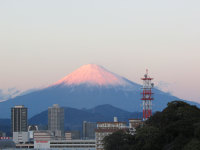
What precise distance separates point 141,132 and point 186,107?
877 cm

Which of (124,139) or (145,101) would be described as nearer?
(124,139)

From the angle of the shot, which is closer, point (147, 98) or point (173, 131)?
point (173, 131)

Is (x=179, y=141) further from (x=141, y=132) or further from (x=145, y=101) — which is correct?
(x=145, y=101)

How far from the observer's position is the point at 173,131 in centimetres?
8762

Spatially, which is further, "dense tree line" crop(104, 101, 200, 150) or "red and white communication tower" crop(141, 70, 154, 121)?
"red and white communication tower" crop(141, 70, 154, 121)

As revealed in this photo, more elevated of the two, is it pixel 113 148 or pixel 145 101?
pixel 145 101

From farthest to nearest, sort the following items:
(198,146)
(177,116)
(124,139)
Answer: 1. (124,139)
2. (177,116)
3. (198,146)

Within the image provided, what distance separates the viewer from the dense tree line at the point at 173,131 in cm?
8242

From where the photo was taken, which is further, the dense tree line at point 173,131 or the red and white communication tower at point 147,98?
the red and white communication tower at point 147,98

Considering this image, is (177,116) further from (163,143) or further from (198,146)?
(198,146)

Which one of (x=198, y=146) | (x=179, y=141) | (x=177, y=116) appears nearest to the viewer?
(x=198, y=146)

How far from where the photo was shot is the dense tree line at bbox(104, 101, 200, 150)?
82419 mm

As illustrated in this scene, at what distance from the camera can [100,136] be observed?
197 metres

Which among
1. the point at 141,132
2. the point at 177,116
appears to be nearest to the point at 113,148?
the point at 141,132
